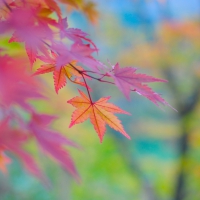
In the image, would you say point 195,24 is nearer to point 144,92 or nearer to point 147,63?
point 147,63

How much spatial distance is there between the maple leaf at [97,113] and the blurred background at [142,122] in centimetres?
98

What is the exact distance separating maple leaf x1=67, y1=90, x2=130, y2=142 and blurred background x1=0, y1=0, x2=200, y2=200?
3.20 ft

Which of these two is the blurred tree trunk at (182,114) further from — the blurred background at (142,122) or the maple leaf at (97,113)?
the maple leaf at (97,113)

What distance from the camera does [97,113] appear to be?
494 mm

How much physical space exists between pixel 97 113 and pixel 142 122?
238 cm

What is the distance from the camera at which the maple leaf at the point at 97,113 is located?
19.1 inches

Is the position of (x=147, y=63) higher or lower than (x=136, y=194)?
higher

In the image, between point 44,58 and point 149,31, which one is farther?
point 149,31

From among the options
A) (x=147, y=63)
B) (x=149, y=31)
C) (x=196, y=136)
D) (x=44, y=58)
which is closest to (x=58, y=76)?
(x=44, y=58)

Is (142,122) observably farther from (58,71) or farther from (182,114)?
(58,71)

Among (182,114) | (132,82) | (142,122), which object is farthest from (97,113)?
(142,122)

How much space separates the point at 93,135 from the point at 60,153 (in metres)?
2.18

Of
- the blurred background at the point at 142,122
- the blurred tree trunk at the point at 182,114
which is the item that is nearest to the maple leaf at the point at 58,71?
the blurred background at the point at 142,122

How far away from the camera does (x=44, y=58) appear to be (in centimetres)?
47
